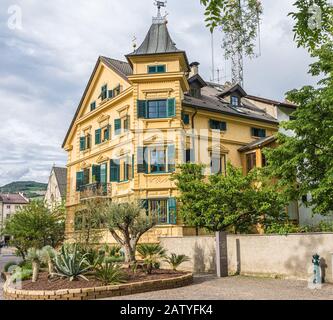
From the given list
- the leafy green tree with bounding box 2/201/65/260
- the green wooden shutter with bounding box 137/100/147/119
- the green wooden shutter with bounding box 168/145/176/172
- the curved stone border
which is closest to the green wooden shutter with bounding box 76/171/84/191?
the leafy green tree with bounding box 2/201/65/260

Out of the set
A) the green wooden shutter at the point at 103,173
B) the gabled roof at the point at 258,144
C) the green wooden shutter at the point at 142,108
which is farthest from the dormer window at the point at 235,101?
the green wooden shutter at the point at 103,173

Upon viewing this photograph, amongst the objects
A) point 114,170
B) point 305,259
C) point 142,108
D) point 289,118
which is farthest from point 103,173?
point 305,259

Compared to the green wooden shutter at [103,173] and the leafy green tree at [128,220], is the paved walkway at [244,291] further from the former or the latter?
the green wooden shutter at [103,173]

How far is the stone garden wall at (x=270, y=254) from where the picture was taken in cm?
1445

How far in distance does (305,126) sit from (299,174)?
6.47 feet

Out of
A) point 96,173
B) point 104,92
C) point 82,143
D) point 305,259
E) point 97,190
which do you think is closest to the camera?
point 305,259

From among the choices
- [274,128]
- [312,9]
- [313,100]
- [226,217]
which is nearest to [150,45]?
[274,128]

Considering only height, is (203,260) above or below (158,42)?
below

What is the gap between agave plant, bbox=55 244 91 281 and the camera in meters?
12.6

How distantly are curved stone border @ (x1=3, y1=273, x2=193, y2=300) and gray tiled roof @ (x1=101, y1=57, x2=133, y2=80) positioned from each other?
62.3ft

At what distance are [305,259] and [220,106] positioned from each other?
60.2 ft

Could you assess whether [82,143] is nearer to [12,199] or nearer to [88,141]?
[88,141]

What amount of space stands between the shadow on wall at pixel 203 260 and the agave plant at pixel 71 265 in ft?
23.3

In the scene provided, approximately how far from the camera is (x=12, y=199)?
96.1 m
